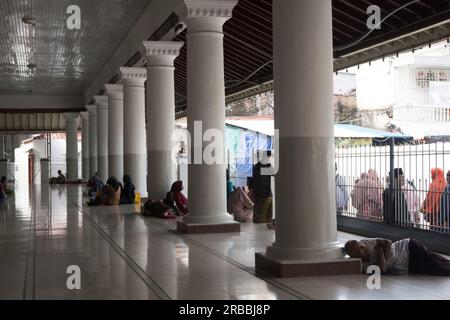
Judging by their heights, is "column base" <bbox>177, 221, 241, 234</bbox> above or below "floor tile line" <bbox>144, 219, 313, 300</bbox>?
above

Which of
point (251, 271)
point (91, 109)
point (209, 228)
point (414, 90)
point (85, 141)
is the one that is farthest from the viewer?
point (85, 141)

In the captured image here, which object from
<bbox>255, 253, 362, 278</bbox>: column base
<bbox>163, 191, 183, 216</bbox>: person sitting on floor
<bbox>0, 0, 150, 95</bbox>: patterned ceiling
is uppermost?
<bbox>0, 0, 150, 95</bbox>: patterned ceiling

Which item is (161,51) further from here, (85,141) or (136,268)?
(85,141)

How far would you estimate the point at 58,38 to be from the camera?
63.4ft

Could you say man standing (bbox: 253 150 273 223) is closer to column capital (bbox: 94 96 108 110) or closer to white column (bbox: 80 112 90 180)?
column capital (bbox: 94 96 108 110)

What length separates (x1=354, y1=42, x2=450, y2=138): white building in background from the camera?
2280cm

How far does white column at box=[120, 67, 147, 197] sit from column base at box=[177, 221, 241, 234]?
8.43 metres

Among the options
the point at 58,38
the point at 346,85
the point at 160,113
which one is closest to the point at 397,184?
the point at 160,113

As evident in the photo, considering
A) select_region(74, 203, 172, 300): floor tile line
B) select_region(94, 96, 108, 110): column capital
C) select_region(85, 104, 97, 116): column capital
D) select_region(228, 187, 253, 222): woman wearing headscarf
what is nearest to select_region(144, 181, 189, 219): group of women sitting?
select_region(228, 187, 253, 222): woman wearing headscarf

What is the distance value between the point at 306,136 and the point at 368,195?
5317 mm

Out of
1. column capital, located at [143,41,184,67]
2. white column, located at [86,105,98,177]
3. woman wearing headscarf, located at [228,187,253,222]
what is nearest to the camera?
woman wearing headscarf, located at [228,187,253,222]

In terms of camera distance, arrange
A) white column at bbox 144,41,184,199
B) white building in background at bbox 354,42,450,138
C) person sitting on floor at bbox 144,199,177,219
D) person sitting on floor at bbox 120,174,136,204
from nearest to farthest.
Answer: person sitting on floor at bbox 144,199,177,219 < white column at bbox 144,41,184,199 < person sitting on floor at bbox 120,174,136,204 < white building in background at bbox 354,42,450,138

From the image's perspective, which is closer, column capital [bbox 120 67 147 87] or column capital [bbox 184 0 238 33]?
column capital [bbox 184 0 238 33]

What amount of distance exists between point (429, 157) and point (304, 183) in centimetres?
392
